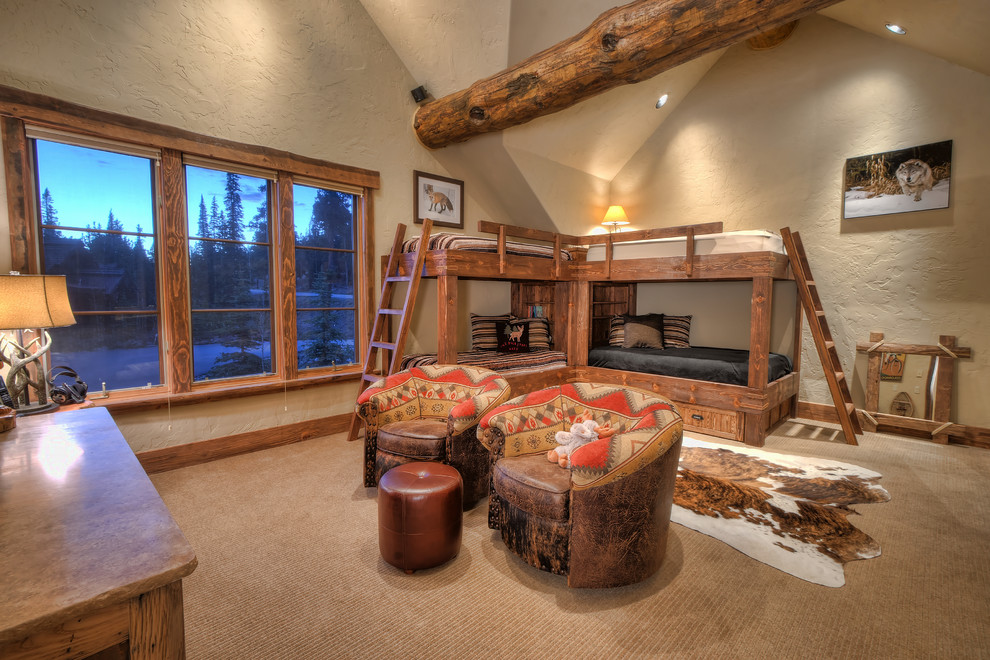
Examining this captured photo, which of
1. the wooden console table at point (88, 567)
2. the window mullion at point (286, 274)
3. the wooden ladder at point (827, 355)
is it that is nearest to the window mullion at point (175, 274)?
the window mullion at point (286, 274)

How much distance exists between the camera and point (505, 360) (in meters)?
4.73

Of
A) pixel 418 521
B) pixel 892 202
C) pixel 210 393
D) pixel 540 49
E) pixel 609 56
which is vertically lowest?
pixel 418 521

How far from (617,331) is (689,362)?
117 centimetres

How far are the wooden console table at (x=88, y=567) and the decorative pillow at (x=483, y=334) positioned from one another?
3974 millimetres

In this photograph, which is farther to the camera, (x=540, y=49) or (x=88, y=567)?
(x=540, y=49)

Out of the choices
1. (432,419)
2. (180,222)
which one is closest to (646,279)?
(432,419)

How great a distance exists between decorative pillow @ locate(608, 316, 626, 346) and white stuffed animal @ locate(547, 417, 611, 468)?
10.3 ft

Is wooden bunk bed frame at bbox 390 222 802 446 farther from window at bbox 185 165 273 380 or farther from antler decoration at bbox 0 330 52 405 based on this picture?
antler decoration at bbox 0 330 52 405

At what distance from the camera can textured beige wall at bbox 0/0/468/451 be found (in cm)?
297

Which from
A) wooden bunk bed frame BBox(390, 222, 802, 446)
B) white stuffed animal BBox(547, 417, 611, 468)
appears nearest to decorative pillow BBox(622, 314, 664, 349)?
wooden bunk bed frame BBox(390, 222, 802, 446)

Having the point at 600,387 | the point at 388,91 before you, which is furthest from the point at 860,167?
the point at 388,91

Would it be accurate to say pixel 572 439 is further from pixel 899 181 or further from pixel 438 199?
pixel 899 181

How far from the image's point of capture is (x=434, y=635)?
1.81 meters

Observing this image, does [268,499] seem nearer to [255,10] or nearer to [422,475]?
[422,475]
